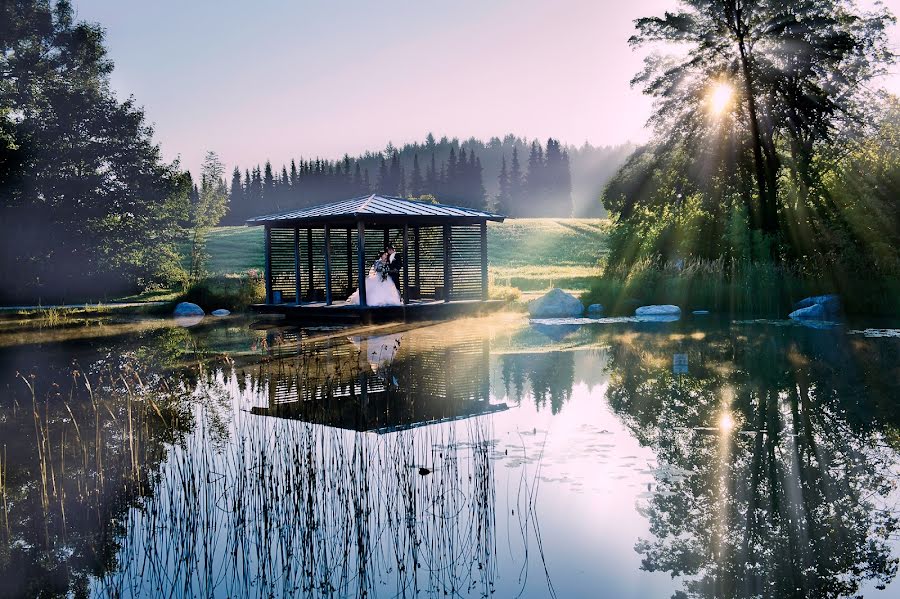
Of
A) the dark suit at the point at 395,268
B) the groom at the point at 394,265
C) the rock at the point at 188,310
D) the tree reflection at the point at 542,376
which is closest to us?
the tree reflection at the point at 542,376

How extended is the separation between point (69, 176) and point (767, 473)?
115ft

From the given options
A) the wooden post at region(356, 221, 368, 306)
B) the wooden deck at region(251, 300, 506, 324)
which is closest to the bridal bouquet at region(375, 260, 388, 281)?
the wooden post at region(356, 221, 368, 306)

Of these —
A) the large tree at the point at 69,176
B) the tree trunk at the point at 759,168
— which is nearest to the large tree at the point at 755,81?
the tree trunk at the point at 759,168

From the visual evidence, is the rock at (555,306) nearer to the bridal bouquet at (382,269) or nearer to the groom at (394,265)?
the groom at (394,265)

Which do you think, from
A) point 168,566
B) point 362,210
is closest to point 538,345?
point 362,210

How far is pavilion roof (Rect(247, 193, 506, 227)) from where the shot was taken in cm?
2081

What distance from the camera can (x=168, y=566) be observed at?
4.84 m

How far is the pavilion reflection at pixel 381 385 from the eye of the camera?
27.7 ft

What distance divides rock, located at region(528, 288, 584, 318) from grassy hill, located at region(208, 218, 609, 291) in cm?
1336

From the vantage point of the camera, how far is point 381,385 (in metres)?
10.6

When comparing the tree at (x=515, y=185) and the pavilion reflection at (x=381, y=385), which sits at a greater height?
the tree at (x=515, y=185)

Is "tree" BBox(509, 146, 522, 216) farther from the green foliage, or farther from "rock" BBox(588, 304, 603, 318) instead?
"rock" BBox(588, 304, 603, 318)

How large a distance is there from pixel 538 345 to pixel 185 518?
1098 cm

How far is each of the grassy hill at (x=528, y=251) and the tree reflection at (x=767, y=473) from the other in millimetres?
25849
